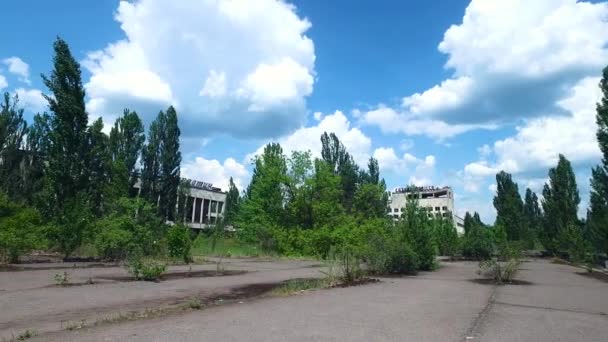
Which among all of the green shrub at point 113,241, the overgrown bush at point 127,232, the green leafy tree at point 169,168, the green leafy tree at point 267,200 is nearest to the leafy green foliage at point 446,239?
the green leafy tree at point 267,200

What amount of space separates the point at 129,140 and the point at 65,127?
1710 cm

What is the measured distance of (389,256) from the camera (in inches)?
692

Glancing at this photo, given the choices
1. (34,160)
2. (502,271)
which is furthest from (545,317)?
(34,160)

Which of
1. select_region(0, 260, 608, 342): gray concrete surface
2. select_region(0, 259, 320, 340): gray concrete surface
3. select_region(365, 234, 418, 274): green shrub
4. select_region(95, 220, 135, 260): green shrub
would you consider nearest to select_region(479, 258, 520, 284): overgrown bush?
select_region(365, 234, 418, 274): green shrub

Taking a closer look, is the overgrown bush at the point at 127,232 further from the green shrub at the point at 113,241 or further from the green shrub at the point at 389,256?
the green shrub at the point at 389,256

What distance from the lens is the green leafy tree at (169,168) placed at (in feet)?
153

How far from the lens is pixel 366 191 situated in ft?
165

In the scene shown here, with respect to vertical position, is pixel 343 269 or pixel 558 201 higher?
pixel 558 201

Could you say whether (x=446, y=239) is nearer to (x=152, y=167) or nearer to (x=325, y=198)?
(x=325, y=198)

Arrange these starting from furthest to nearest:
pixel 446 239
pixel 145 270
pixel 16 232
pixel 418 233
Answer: pixel 446 239 < pixel 418 233 < pixel 16 232 < pixel 145 270

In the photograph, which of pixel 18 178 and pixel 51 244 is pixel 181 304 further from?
pixel 18 178

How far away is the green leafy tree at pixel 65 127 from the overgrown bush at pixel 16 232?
7326 mm

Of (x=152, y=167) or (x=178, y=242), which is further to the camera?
(x=152, y=167)

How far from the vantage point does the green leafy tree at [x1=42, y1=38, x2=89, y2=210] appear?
26.8 m
